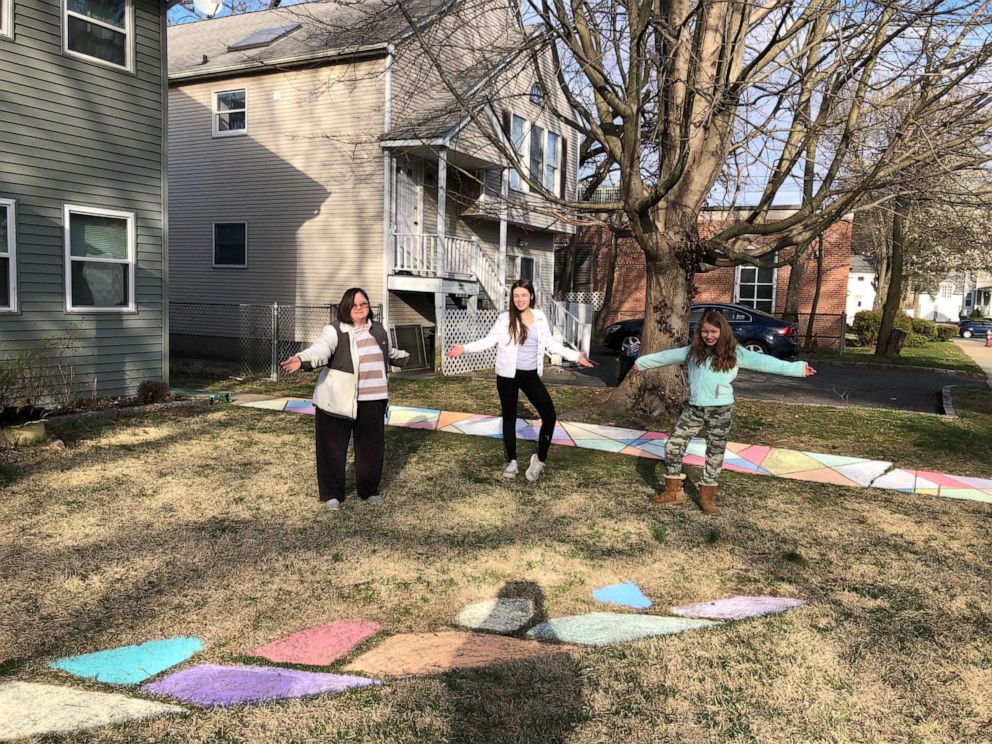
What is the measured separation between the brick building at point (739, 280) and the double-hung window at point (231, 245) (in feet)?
41.7

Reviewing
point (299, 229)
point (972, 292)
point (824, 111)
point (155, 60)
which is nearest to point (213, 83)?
point (299, 229)

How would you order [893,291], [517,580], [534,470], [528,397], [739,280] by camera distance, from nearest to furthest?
[517,580] → [528,397] → [534,470] → [893,291] → [739,280]

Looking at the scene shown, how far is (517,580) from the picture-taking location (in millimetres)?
4496

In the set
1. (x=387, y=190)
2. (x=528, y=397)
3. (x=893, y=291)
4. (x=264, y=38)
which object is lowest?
(x=528, y=397)

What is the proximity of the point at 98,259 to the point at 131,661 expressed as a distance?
27.2 ft

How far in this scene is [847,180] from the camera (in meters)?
9.47

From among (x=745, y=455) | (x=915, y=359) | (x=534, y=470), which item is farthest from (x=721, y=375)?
(x=915, y=359)

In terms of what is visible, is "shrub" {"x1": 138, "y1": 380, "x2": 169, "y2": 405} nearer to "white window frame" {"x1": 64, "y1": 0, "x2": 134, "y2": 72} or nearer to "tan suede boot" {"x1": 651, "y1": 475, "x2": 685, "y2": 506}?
"white window frame" {"x1": 64, "y1": 0, "x2": 134, "y2": 72}

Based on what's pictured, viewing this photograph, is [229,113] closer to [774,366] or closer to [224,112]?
[224,112]

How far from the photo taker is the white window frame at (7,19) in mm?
8953

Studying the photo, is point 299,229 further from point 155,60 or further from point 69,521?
point 69,521

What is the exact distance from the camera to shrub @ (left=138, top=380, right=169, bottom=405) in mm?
10430

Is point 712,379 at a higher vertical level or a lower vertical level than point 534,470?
higher

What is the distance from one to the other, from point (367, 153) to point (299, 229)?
2.42 m
